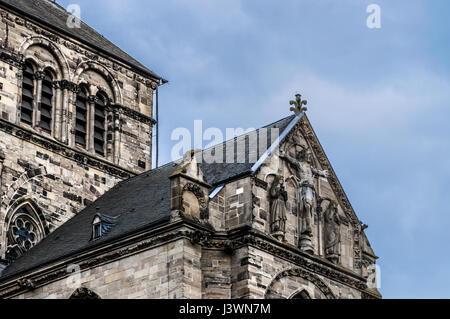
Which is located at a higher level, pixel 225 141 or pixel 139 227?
pixel 225 141

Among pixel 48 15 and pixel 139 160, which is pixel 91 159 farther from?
pixel 48 15

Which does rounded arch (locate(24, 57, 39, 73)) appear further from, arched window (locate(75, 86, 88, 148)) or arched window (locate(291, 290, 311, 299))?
arched window (locate(291, 290, 311, 299))

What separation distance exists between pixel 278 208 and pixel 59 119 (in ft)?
46.1

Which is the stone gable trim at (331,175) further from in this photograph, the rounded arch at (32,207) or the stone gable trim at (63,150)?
the rounded arch at (32,207)

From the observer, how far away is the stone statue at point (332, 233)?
4688cm

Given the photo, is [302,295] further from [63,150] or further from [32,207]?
[63,150]

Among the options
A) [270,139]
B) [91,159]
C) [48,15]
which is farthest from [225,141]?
[48,15]

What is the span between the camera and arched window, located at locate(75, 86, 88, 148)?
56156 mm

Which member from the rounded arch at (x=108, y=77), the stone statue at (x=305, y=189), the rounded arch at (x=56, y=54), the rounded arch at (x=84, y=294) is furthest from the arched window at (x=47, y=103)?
the stone statue at (x=305, y=189)

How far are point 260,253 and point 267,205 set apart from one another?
2.23m

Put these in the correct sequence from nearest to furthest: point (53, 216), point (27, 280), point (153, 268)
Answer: point (153, 268) < point (27, 280) < point (53, 216)

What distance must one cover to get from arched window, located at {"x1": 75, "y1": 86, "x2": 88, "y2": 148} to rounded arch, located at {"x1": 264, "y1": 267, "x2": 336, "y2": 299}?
14863mm

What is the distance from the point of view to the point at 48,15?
57.9 meters

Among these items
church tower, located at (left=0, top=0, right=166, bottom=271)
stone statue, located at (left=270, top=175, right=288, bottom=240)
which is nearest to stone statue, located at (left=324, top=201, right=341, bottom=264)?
stone statue, located at (left=270, top=175, right=288, bottom=240)
